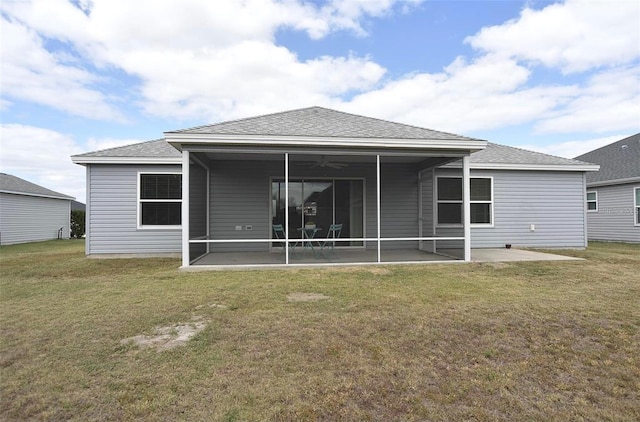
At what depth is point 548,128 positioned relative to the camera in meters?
21.1

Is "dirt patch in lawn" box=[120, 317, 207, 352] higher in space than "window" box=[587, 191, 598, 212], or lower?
lower

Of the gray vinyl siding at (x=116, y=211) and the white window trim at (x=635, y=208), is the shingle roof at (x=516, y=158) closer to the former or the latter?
the white window trim at (x=635, y=208)

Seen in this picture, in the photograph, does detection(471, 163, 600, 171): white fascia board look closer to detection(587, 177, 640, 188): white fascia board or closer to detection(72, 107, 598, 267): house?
detection(72, 107, 598, 267): house

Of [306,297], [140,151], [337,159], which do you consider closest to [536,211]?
[337,159]

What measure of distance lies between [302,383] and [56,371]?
1824 mm

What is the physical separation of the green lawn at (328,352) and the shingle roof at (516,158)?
5.57 m

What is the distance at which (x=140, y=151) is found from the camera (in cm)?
965

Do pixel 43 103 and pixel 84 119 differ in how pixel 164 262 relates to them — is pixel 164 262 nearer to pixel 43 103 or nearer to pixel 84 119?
pixel 43 103

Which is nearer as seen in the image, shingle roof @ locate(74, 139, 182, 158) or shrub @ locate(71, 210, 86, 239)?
shingle roof @ locate(74, 139, 182, 158)

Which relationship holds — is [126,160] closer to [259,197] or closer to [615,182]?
[259,197]

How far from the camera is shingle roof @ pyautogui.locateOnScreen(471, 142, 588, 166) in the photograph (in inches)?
417

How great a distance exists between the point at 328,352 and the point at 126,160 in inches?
330

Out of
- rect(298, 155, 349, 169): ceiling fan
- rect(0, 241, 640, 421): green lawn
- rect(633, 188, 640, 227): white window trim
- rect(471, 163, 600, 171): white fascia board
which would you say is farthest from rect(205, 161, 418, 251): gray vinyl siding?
rect(633, 188, 640, 227): white window trim

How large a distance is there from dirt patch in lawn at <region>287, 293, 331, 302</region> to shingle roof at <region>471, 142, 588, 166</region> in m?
7.54
